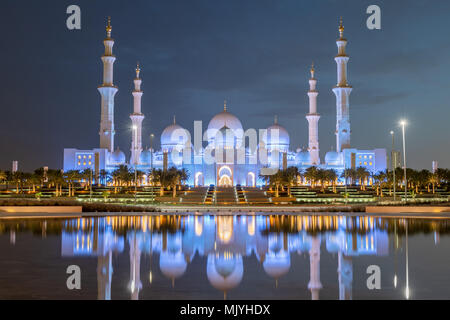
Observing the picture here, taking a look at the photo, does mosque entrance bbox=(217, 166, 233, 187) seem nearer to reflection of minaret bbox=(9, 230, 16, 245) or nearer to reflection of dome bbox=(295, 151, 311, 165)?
reflection of dome bbox=(295, 151, 311, 165)

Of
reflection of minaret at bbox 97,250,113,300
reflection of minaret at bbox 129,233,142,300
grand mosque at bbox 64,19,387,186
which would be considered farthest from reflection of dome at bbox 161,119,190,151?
reflection of minaret at bbox 97,250,113,300

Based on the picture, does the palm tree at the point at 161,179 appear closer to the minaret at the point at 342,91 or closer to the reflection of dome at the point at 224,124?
the reflection of dome at the point at 224,124

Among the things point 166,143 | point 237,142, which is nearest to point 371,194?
point 237,142

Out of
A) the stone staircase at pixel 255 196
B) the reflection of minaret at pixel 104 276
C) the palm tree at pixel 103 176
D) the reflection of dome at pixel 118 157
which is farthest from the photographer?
the reflection of dome at pixel 118 157

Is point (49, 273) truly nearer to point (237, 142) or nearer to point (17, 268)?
point (17, 268)

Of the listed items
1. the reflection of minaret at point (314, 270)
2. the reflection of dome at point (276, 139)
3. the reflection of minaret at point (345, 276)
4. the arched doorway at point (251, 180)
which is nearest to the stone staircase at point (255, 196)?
the arched doorway at point (251, 180)

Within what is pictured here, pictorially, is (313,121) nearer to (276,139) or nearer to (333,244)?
(276,139)
